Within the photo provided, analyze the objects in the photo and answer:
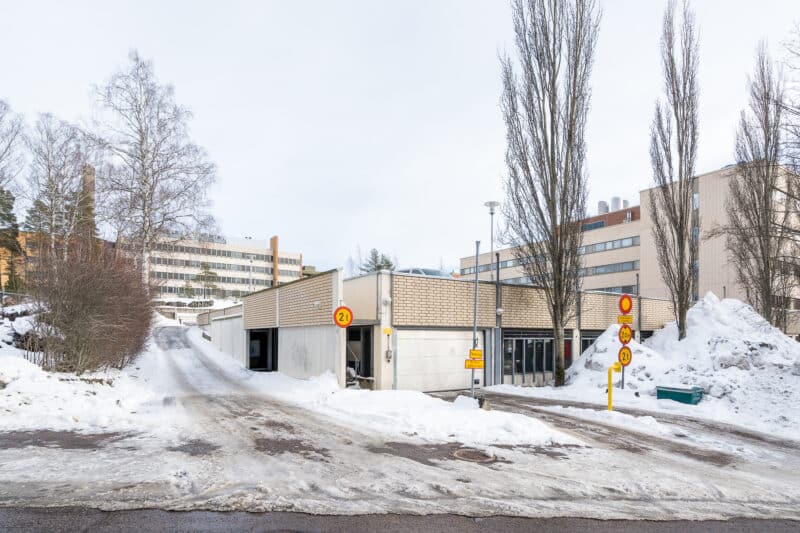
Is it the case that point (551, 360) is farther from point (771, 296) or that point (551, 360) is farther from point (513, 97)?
point (771, 296)

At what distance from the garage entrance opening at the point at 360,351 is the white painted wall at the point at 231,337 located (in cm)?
1182

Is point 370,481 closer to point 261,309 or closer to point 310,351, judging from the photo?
point 310,351

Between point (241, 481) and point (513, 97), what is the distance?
1954 centimetres

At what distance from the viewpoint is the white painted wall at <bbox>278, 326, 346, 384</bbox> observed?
16.9 meters

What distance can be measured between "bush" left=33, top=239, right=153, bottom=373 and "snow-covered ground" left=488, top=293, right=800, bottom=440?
14586 mm

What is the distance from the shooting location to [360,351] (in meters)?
20.2

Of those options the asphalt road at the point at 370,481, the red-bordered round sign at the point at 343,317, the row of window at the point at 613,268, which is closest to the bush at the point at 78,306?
the asphalt road at the point at 370,481

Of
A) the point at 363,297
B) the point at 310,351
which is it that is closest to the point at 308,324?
the point at 310,351

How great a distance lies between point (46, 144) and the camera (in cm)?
2625

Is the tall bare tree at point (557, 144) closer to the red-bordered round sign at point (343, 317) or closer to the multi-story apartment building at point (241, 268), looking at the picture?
the red-bordered round sign at point (343, 317)

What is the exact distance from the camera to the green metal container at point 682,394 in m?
15.2


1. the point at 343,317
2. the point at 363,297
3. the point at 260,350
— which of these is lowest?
the point at 260,350

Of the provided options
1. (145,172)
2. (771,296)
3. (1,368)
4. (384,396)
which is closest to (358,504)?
(384,396)

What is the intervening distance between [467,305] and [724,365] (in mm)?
9698
